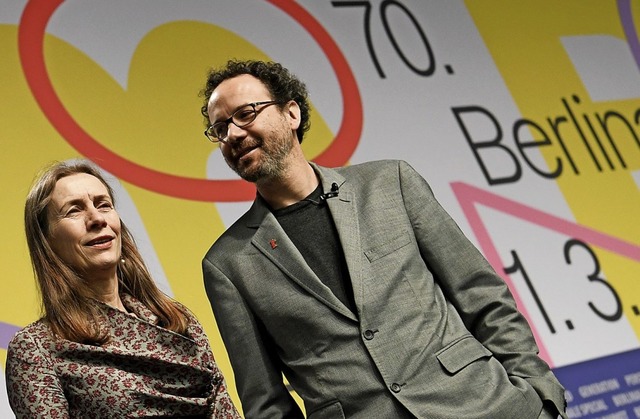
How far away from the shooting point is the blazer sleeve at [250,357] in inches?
96.8

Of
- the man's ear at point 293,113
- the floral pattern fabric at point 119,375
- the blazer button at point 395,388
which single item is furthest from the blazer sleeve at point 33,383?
the man's ear at point 293,113

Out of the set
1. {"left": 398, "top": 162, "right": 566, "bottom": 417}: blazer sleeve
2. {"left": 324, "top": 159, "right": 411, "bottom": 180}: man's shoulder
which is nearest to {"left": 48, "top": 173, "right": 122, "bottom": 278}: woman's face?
{"left": 324, "top": 159, "right": 411, "bottom": 180}: man's shoulder

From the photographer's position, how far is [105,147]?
3617 mm

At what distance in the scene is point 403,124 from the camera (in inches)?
174

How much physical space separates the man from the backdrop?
1110 mm

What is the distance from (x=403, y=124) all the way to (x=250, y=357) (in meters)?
2.15

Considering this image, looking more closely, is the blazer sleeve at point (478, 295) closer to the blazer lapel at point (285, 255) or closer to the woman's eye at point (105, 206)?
the blazer lapel at point (285, 255)

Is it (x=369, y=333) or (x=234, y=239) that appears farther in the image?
(x=234, y=239)

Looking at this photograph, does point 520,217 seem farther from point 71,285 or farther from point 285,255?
point 71,285

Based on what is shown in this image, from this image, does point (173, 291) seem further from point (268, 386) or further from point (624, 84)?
point (624, 84)

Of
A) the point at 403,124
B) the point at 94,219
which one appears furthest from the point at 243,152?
the point at 403,124

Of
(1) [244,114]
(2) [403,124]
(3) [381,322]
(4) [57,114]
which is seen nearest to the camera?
(3) [381,322]

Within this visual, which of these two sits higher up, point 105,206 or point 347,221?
point 105,206

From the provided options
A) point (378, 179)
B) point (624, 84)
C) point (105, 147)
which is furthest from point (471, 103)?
point (378, 179)
